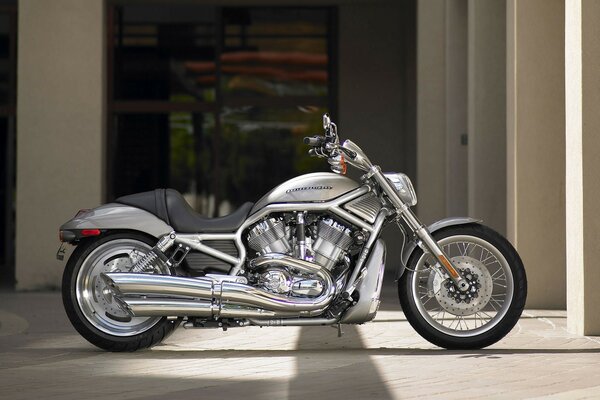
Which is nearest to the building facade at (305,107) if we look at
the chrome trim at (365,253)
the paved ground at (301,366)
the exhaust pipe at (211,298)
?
the paved ground at (301,366)

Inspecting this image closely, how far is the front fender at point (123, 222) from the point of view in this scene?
6789mm

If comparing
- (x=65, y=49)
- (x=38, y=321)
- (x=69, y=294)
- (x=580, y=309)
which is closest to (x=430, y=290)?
(x=580, y=309)

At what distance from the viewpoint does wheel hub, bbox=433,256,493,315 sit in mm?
6723

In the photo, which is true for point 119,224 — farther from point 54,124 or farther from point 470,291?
point 54,124

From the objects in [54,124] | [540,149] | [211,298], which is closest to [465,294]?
[211,298]

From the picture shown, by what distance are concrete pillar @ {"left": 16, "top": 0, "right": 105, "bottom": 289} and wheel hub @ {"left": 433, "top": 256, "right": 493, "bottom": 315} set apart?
6.08m

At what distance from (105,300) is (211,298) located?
637 millimetres

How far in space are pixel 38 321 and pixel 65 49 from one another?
4.19 meters

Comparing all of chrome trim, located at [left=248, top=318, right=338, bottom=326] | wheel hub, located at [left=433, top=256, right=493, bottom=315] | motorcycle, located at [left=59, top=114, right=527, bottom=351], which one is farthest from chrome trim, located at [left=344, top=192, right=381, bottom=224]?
chrome trim, located at [left=248, top=318, right=338, bottom=326]

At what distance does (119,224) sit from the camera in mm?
6797

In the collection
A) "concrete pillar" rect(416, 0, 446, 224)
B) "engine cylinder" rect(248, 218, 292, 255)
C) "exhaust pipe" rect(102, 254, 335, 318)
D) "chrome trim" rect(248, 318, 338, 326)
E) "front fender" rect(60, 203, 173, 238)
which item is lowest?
"chrome trim" rect(248, 318, 338, 326)

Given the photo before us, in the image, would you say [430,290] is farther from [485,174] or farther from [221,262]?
[485,174]

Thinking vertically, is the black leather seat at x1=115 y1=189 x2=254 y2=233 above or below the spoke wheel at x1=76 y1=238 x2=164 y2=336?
above

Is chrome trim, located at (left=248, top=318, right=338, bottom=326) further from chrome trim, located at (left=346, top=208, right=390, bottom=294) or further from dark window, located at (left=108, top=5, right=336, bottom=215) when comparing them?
dark window, located at (left=108, top=5, right=336, bottom=215)
